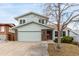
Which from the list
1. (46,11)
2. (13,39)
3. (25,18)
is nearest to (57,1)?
(46,11)

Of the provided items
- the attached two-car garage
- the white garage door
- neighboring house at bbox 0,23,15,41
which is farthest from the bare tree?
neighboring house at bbox 0,23,15,41

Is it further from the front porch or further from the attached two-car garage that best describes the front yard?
the attached two-car garage

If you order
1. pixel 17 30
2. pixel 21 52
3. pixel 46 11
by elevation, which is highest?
pixel 46 11

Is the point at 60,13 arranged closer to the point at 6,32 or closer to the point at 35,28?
the point at 35,28

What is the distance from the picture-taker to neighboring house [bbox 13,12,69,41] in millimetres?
4348

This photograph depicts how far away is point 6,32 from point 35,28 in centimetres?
42

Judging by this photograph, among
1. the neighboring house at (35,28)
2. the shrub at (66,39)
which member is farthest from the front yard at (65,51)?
the neighboring house at (35,28)

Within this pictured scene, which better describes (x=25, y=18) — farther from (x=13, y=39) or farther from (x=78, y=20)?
(x=78, y=20)

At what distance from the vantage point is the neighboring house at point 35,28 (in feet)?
14.3

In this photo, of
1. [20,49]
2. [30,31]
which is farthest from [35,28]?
[20,49]

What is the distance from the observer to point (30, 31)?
173 inches

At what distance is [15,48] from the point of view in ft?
14.3

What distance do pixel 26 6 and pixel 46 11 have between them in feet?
0.97

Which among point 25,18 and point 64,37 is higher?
point 25,18
